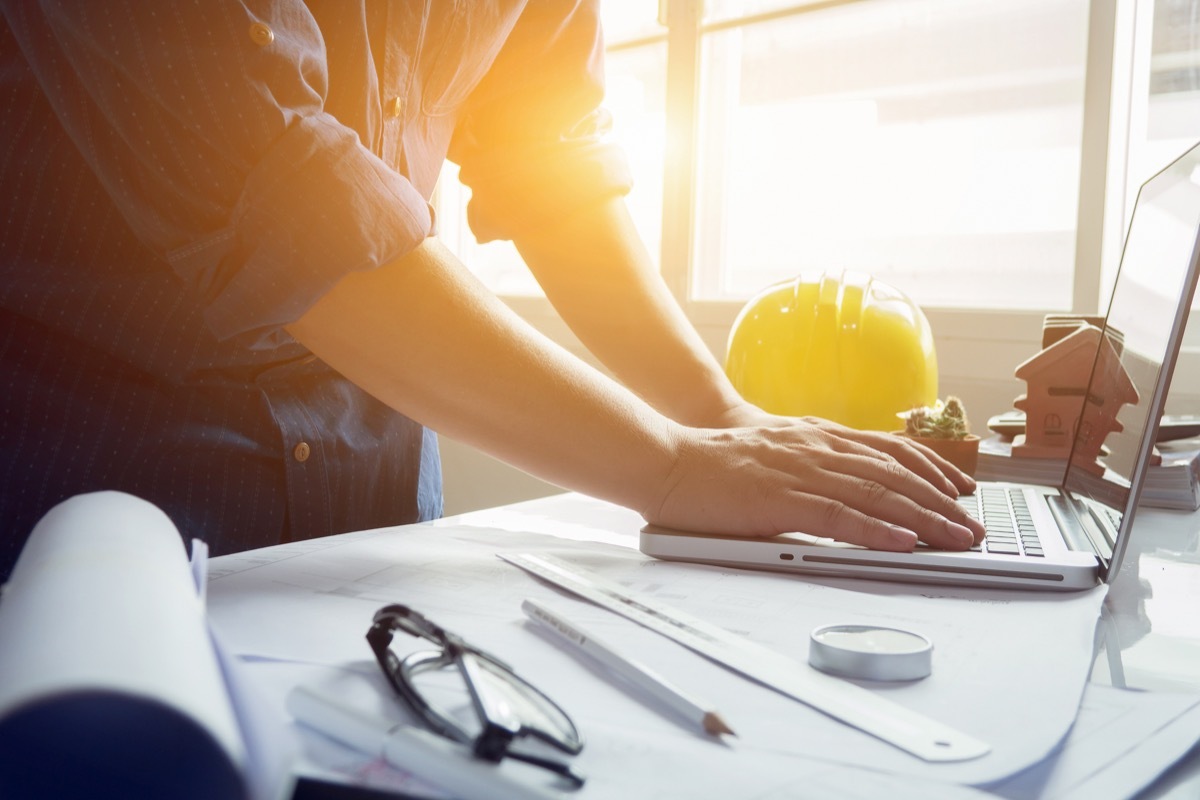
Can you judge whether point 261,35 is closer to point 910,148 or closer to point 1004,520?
point 1004,520

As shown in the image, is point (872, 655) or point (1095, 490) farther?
point (1095, 490)

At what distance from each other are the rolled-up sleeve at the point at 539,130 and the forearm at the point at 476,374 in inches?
14.3

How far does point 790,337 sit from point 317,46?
61 cm

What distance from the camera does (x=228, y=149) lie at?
0.58 m

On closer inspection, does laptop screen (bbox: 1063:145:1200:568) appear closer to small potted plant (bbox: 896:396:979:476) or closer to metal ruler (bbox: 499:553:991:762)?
small potted plant (bbox: 896:396:979:476)

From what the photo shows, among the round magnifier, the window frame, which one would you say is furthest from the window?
the round magnifier

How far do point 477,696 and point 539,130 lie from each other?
2.58ft

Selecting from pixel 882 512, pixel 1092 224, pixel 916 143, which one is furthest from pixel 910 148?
pixel 882 512

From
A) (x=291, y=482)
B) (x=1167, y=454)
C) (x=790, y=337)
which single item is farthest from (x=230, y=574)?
(x=1167, y=454)

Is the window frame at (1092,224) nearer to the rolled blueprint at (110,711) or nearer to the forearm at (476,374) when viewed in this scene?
the forearm at (476,374)

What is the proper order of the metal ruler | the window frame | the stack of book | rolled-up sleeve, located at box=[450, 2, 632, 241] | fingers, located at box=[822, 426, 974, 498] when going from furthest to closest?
1. the window frame
2. rolled-up sleeve, located at box=[450, 2, 632, 241]
3. the stack of book
4. fingers, located at box=[822, 426, 974, 498]
5. the metal ruler

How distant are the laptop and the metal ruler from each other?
128 millimetres

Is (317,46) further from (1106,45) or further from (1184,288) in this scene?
(1106,45)

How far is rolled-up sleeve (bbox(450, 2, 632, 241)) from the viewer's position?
0.98 meters
